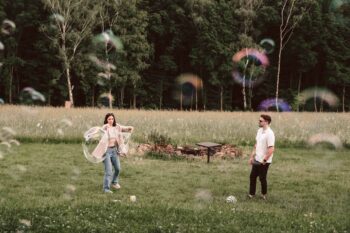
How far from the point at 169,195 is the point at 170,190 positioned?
24.0 inches

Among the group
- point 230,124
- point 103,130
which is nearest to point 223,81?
point 230,124

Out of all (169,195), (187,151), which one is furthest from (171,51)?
(169,195)

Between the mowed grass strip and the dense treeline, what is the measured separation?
3251 cm

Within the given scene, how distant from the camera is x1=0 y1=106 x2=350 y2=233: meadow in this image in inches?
367

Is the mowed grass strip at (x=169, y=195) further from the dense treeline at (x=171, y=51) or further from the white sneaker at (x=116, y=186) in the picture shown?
the dense treeline at (x=171, y=51)

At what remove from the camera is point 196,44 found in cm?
5862

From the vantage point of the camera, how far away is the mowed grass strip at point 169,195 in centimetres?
927

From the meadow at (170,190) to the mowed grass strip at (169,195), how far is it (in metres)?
0.02

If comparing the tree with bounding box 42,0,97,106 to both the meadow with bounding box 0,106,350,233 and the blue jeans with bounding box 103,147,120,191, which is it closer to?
the meadow with bounding box 0,106,350,233

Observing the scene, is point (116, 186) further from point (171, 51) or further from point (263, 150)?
point (171, 51)

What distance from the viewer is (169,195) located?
1229 centimetres

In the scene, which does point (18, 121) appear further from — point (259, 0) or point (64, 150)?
point (259, 0)

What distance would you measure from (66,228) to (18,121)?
17.8m

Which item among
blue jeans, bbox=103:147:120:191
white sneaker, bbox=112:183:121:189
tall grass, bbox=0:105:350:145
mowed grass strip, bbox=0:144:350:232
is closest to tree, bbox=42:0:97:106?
tall grass, bbox=0:105:350:145
